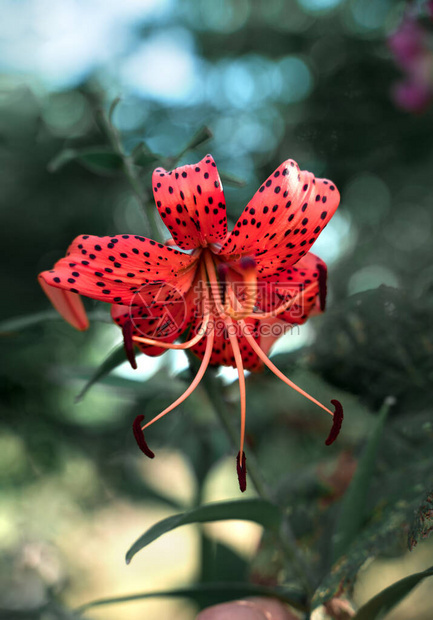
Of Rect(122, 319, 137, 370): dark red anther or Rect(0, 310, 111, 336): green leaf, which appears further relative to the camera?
Rect(0, 310, 111, 336): green leaf

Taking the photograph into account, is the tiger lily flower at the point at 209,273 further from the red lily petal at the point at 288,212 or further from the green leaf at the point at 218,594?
the green leaf at the point at 218,594

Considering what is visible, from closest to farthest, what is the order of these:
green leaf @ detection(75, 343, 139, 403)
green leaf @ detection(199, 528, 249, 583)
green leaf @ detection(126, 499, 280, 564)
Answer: green leaf @ detection(126, 499, 280, 564) → green leaf @ detection(75, 343, 139, 403) → green leaf @ detection(199, 528, 249, 583)

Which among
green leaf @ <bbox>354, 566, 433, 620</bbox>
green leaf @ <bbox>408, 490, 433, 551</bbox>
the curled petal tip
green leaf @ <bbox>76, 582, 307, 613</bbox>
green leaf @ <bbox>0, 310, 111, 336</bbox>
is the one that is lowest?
green leaf @ <bbox>76, 582, 307, 613</bbox>

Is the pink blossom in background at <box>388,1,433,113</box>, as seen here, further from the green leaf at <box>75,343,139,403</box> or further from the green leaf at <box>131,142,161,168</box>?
the green leaf at <box>75,343,139,403</box>

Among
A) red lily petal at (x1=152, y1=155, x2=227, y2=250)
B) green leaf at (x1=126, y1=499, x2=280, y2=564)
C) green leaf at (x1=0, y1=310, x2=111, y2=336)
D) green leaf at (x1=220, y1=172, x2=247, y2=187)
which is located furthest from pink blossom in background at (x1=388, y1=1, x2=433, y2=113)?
green leaf at (x1=126, y1=499, x2=280, y2=564)

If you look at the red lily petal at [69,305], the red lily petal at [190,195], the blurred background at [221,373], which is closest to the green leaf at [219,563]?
the blurred background at [221,373]

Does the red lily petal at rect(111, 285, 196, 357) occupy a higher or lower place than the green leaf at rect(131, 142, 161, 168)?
lower

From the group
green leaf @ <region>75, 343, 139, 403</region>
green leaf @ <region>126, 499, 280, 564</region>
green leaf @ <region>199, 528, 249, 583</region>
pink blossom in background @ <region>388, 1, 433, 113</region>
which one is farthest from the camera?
pink blossom in background @ <region>388, 1, 433, 113</region>

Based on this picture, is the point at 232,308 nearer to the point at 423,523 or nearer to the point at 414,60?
the point at 423,523
